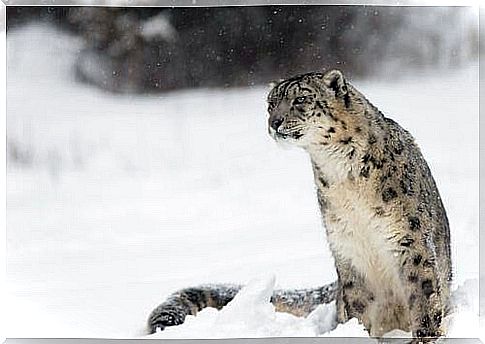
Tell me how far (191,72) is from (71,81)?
273 millimetres

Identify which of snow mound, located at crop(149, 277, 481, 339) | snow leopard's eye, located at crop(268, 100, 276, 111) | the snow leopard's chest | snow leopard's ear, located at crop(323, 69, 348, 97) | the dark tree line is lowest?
snow mound, located at crop(149, 277, 481, 339)

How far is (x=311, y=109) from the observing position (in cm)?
166

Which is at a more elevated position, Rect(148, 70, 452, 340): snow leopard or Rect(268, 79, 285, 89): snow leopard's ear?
Rect(268, 79, 285, 89): snow leopard's ear

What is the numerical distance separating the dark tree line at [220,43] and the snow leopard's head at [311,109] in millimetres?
33

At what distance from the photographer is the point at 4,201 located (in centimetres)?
168

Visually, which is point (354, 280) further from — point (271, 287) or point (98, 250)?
point (98, 250)

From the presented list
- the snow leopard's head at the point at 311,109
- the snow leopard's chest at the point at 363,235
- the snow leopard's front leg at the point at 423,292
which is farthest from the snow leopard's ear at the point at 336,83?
the snow leopard's front leg at the point at 423,292

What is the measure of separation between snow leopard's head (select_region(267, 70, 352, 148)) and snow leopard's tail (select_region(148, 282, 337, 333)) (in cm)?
34

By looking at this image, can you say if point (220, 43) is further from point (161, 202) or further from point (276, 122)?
point (161, 202)

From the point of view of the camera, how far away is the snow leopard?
5.44ft

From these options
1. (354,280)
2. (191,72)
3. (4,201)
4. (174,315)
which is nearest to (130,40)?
(191,72)

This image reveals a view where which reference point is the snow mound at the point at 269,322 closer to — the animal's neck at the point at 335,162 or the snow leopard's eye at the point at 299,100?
the animal's neck at the point at 335,162

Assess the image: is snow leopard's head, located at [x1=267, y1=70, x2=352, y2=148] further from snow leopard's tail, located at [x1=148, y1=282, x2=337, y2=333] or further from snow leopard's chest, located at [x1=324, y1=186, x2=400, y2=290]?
snow leopard's tail, located at [x1=148, y1=282, x2=337, y2=333]

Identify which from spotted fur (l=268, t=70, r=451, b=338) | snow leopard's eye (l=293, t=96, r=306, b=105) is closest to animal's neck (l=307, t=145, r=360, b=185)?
spotted fur (l=268, t=70, r=451, b=338)
